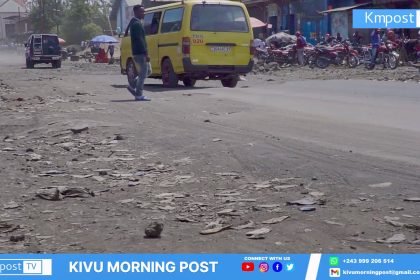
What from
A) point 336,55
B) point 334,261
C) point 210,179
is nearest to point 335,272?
point 334,261

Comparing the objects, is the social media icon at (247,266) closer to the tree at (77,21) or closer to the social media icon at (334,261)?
the social media icon at (334,261)

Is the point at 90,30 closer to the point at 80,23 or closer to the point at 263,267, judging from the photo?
the point at 80,23

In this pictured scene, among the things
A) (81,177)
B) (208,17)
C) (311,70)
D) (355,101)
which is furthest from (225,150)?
(311,70)

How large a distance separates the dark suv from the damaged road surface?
29.4 m

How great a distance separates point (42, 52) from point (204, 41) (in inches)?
1010

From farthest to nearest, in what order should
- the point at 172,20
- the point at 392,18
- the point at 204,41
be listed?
the point at 392,18, the point at 172,20, the point at 204,41

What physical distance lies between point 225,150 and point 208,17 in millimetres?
10541

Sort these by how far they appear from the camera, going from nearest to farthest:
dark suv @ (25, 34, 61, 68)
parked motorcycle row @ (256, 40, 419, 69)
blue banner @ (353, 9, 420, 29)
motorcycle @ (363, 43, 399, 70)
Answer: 1. motorcycle @ (363, 43, 399, 70)
2. parked motorcycle row @ (256, 40, 419, 69)
3. blue banner @ (353, 9, 420, 29)
4. dark suv @ (25, 34, 61, 68)

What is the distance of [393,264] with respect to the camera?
4172 millimetres

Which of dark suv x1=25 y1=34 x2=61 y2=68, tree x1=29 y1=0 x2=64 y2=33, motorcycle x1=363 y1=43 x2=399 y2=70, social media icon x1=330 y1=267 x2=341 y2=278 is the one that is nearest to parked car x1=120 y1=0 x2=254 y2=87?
motorcycle x1=363 y1=43 x2=399 y2=70

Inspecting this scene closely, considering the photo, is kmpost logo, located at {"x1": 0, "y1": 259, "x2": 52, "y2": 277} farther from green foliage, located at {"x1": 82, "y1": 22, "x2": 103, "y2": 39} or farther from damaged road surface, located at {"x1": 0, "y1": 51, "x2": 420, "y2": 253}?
green foliage, located at {"x1": 82, "y1": 22, "x2": 103, "y2": 39}

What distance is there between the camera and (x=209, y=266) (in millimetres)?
4160

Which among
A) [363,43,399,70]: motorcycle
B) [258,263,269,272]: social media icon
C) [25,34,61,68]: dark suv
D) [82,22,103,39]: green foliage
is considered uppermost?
[82,22,103,39]: green foliage

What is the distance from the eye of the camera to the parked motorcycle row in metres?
27.5
